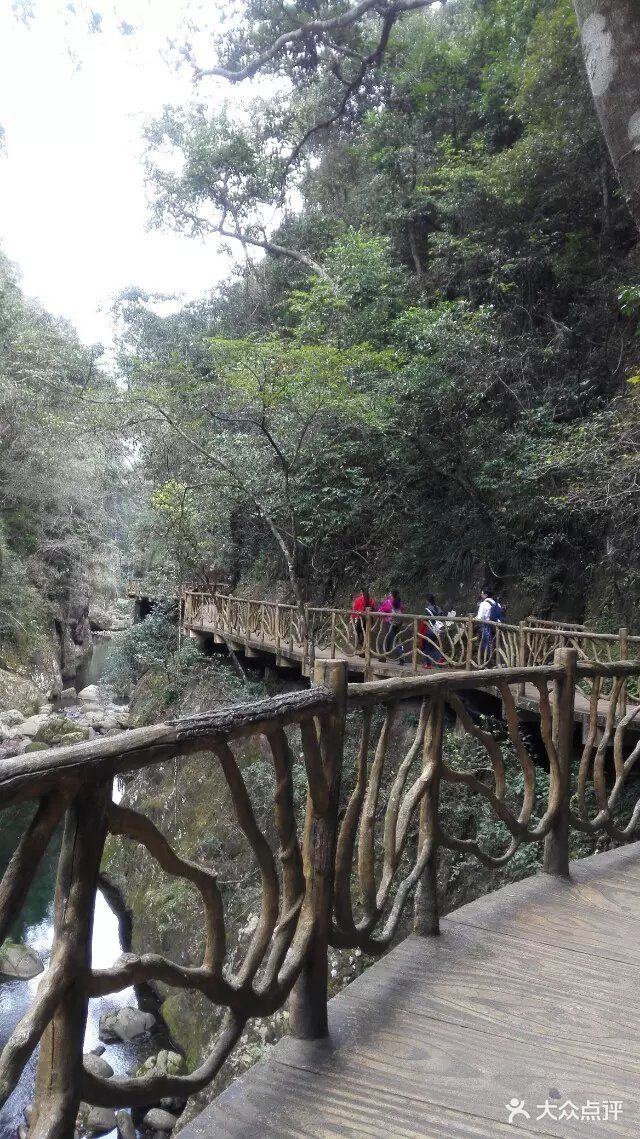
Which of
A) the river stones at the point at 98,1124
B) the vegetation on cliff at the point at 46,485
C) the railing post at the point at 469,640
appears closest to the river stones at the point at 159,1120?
the river stones at the point at 98,1124

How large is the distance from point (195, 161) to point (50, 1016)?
2138 cm

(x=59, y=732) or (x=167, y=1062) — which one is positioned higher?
(x=59, y=732)

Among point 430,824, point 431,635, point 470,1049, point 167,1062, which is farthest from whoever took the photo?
point 431,635

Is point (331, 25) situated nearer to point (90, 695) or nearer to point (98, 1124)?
point (98, 1124)

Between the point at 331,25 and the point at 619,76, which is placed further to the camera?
the point at 331,25

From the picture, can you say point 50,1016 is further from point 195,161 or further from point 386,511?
point 195,161

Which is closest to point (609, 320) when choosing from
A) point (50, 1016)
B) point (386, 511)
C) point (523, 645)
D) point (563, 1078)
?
point (386, 511)

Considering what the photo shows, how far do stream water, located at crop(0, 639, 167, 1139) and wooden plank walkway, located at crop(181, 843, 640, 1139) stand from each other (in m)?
4.16

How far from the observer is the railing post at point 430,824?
2664mm

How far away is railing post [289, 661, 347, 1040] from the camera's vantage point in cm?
204

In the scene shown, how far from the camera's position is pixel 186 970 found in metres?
1.64

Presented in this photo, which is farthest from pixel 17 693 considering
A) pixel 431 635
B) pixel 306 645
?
pixel 431 635

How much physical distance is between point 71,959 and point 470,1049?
1.32 meters

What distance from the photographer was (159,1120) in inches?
290
